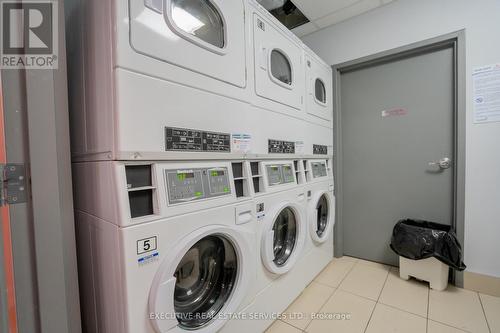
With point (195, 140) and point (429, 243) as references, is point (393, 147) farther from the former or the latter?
point (195, 140)

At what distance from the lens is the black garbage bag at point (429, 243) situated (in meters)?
1.68

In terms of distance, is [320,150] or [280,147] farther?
[320,150]

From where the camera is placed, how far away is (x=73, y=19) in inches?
38.2

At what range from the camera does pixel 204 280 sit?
1.15 metres

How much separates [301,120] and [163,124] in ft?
4.01

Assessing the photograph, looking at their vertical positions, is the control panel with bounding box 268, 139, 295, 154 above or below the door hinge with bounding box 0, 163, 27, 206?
above

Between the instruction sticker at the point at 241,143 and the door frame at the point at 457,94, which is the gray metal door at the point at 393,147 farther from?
the instruction sticker at the point at 241,143

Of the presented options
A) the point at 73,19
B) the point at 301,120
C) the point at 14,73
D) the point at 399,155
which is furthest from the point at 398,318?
the point at 73,19

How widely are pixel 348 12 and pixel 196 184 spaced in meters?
2.31

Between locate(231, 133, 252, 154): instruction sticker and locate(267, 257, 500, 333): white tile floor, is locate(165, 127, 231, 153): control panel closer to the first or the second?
locate(231, 133, 252, 154): instruction sticker

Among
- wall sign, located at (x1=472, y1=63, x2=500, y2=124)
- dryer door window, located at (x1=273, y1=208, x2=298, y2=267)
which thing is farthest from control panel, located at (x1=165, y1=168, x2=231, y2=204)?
wall sign, located at (x1=472, y1=63, x2=500, y2=124)

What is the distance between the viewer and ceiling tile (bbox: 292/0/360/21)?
1980 millimetres

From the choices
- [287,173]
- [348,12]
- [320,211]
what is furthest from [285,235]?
[348,12]

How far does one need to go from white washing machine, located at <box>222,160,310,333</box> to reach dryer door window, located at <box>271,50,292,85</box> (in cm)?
62
